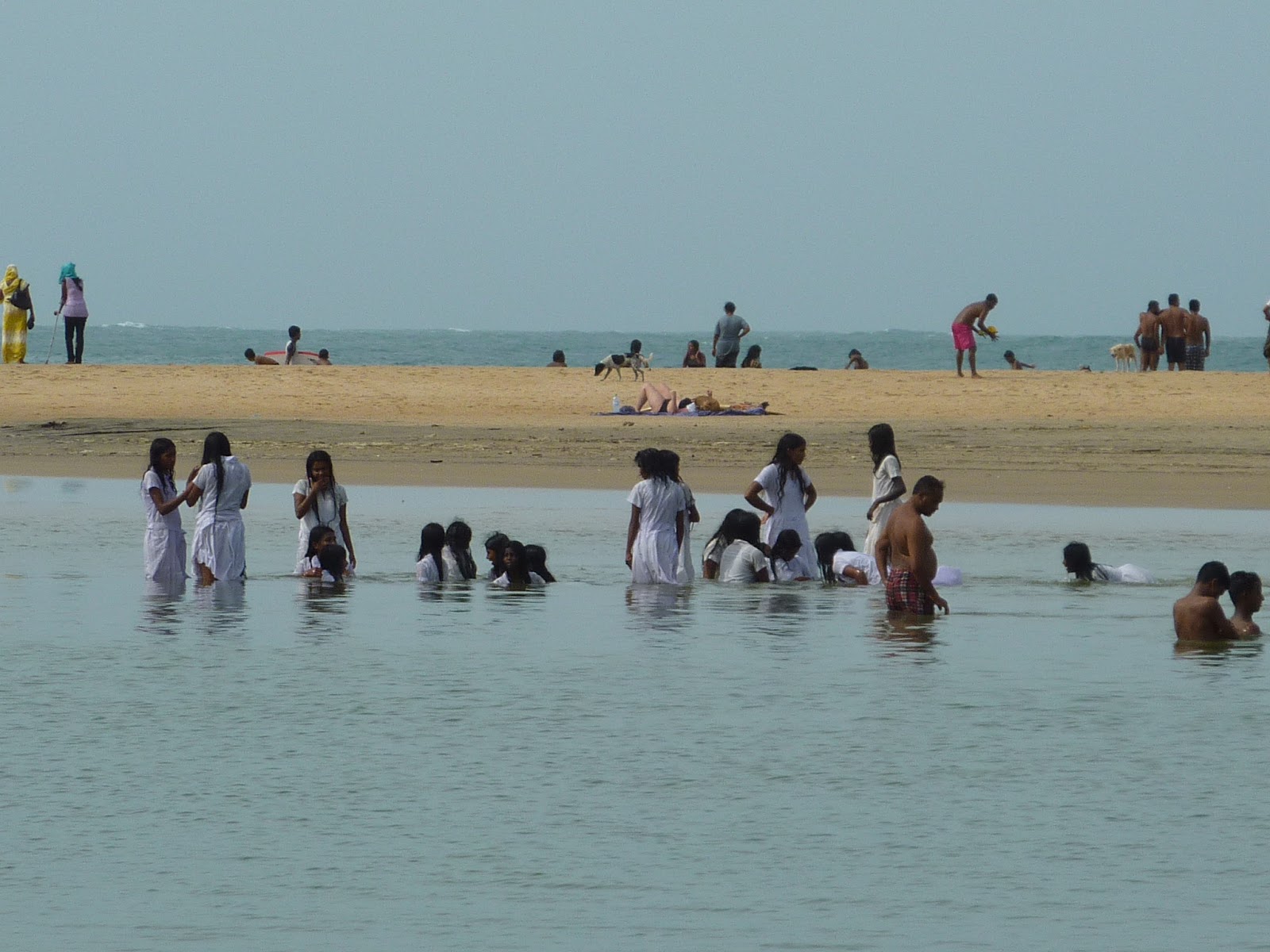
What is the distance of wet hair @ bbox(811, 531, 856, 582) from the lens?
13414 millimetres

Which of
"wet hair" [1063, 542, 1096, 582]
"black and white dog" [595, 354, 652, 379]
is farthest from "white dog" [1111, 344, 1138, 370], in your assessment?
"wet hair" [1063, 542, 1096, 582]

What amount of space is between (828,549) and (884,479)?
1294 millimetres

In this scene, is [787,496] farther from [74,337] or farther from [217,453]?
[74,337]

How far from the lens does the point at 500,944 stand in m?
5.82

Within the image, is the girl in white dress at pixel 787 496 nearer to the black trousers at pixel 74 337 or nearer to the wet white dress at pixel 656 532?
the wet white dress at pixel 656 532

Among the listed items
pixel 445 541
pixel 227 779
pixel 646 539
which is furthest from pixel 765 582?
pixel 227 779

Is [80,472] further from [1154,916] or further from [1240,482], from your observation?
[1154,916]

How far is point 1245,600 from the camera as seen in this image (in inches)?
428

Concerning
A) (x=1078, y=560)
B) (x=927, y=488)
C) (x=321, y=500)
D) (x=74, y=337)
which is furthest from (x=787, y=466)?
(x=74, y=337)

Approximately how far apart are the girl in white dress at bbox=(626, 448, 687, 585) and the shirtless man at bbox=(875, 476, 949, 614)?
1.38m

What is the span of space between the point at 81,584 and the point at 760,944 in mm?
8907

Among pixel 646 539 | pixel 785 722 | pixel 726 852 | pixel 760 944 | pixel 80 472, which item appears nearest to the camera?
pixel 760 944

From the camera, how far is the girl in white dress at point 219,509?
12.0 metres

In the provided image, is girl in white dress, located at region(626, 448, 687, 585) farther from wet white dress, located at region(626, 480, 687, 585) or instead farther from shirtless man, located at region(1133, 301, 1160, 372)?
shirtless man, located at region(1133, 301, 1160, 372)
